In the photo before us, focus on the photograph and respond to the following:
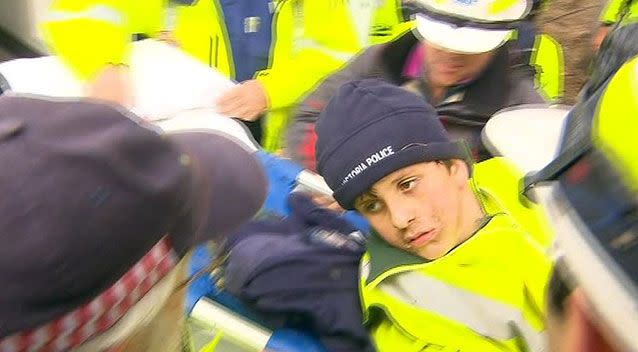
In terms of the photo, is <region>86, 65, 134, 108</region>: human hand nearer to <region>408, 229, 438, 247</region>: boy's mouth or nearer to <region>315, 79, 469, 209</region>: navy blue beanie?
<region>315, 79, 469, 209</region>: navy blue beanie

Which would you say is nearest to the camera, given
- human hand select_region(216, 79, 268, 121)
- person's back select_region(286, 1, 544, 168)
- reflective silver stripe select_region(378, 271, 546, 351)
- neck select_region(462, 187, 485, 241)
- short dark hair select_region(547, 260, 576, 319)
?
short dark hair select_region(547, 260, 576, 319)

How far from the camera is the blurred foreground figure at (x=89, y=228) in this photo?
1.84 feet

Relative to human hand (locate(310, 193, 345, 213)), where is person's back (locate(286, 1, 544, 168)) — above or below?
above

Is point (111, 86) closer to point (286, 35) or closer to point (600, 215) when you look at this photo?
point (286, 35)

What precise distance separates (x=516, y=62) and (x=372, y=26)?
519mm

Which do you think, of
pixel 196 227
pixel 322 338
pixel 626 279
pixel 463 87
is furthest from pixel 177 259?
pixel 463 87

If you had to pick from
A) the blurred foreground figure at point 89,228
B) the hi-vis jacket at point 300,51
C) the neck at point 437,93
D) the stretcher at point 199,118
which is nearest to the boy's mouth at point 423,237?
the stretcher at point 199,118

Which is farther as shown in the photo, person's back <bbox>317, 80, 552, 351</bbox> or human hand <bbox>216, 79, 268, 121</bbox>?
human hand <bbox>216, 79, 268, 121</bbox>

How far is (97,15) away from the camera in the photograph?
167cm

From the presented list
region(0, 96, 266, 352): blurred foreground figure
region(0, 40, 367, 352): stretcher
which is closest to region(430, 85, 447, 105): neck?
region(0, 40, 367, 352): stretcher

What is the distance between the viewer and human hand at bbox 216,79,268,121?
6.04 ft

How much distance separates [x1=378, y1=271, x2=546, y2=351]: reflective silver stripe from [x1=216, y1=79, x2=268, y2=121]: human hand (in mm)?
819

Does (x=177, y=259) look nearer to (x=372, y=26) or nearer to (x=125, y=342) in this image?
(x=125, y=342)

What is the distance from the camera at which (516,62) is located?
1817mm
